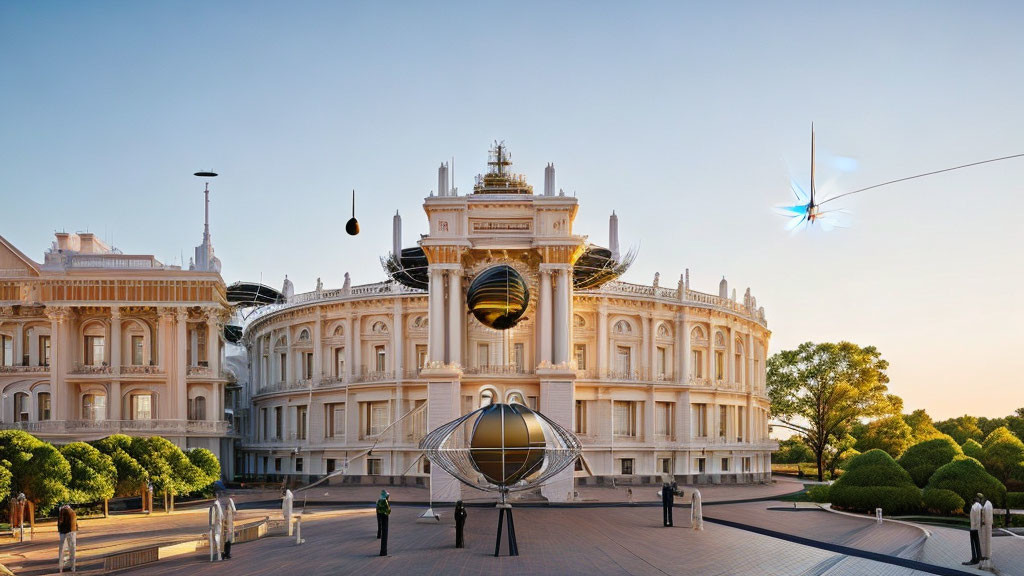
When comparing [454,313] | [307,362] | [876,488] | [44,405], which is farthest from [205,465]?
[876,488]

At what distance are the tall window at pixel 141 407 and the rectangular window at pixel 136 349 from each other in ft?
7.52

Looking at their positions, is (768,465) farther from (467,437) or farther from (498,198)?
(467,437)

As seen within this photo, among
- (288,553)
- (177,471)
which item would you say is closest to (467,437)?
(288,553)

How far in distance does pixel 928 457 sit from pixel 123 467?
36.8m

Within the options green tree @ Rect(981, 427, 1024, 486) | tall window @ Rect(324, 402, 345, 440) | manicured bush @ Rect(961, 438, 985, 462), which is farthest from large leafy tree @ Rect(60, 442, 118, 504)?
green tree @ Rect(981, 427, 1024, 486)

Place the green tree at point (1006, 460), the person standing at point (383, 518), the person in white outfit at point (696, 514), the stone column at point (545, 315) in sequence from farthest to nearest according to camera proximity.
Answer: the stone column at point (545, 315) < the green tree at point (1006, 460) < the person in white outfit at point (696, 514) < the person standing at point (383, 518)

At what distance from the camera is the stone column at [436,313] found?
51.0 m

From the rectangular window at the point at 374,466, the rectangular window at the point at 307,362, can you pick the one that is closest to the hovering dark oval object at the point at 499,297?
the rectangular window at the point at 374,466

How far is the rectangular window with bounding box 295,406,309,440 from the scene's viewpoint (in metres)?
77.6

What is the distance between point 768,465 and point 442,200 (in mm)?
43159

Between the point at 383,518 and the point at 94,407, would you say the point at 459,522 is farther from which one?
the point at 94,407

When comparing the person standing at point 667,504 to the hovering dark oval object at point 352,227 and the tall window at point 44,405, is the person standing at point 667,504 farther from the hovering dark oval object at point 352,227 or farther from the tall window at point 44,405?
the tall window at point 44,405

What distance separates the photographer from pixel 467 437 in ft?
117

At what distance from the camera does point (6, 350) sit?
6738cm
